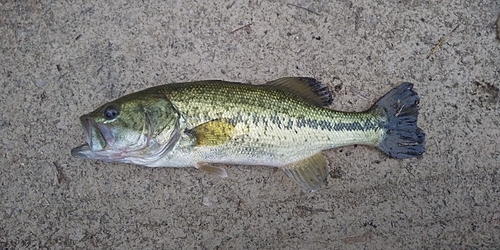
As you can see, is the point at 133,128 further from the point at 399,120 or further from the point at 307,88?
the point at 399,120

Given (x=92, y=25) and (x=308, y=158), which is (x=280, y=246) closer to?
(x=308, y=158)

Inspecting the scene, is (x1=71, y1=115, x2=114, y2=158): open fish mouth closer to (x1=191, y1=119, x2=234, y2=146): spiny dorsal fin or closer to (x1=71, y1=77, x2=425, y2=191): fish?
(x1=71, y1=77, x2=425, y2=191): fish

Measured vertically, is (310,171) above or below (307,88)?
below

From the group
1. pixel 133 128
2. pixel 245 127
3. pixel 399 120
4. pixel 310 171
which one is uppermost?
pixel 133 128

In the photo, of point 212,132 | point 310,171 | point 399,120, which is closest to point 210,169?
point 212,132

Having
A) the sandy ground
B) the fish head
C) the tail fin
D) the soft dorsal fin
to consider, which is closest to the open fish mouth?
the fish head

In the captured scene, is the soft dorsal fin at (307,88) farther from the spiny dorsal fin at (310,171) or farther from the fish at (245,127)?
the spiny dorsal fin at (310,171)

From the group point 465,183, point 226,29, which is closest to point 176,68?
point 226,29
